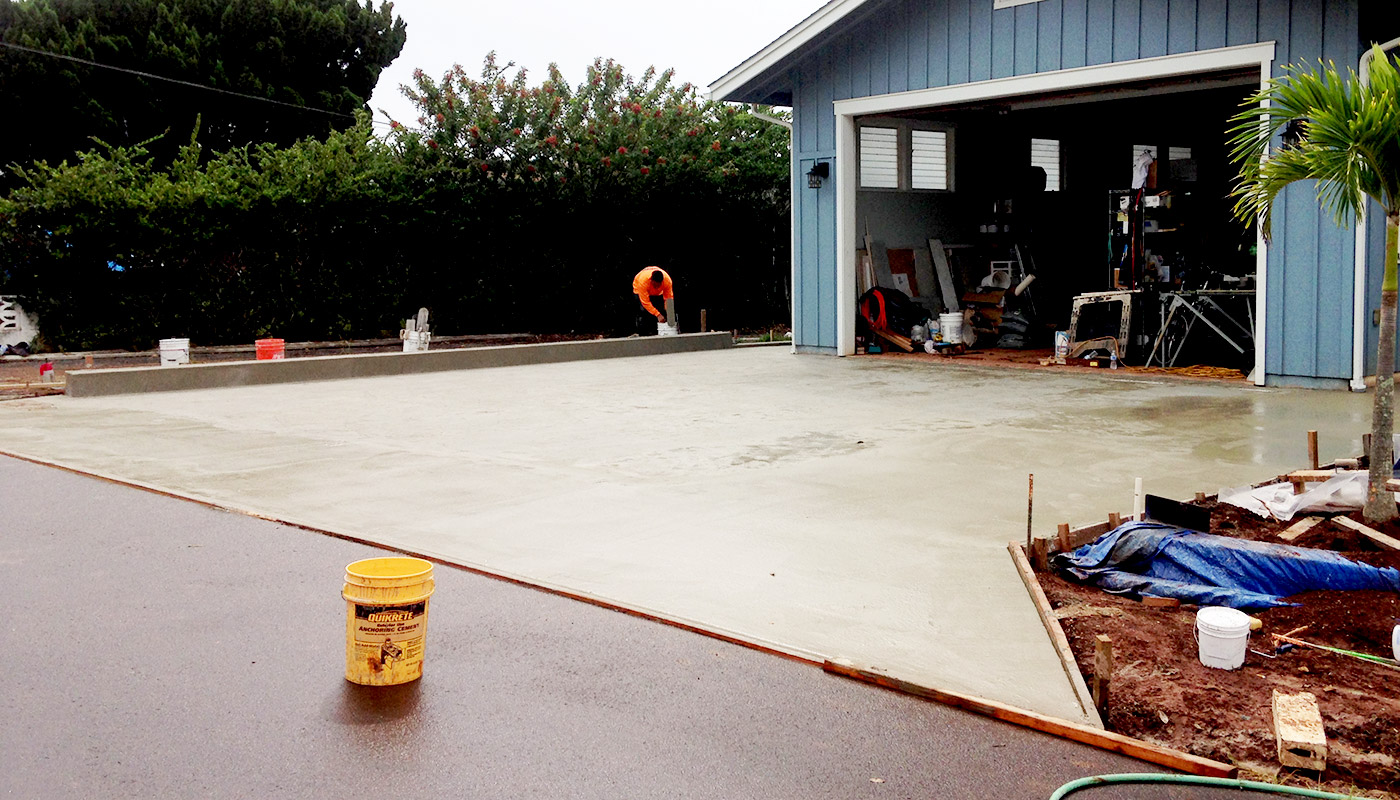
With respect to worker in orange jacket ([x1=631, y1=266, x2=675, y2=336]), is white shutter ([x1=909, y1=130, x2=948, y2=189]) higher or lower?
higher

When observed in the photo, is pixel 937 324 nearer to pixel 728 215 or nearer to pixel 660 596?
pixel 728 215

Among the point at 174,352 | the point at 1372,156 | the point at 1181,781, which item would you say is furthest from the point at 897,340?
the point at 1181,781

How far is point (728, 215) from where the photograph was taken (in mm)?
20750

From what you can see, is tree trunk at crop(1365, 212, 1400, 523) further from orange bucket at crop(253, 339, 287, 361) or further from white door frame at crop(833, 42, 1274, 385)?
orange bucket at crop(253, 339, 287, 361)

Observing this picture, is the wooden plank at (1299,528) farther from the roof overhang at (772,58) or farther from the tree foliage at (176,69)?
the tree foliage at (176,69)

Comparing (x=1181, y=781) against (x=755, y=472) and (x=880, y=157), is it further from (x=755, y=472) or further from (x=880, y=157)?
(x=880, y=157)

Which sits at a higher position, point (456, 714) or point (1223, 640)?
point (1223, 640)

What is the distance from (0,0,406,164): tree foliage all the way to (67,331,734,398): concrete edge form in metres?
12.5

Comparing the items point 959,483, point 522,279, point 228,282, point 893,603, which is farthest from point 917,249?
point 893,603

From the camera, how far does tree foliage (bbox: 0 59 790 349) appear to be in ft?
52.3

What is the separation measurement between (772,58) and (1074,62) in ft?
13.7

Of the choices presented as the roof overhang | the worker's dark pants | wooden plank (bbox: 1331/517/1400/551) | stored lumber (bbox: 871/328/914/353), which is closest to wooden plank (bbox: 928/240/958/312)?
stored lumber (bbox: 871/328/914/353)

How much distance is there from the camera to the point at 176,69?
26.9 m

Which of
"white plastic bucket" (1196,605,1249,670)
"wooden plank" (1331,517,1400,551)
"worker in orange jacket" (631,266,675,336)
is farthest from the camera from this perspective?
"worker in orange jacket" (631,266,675,336)
